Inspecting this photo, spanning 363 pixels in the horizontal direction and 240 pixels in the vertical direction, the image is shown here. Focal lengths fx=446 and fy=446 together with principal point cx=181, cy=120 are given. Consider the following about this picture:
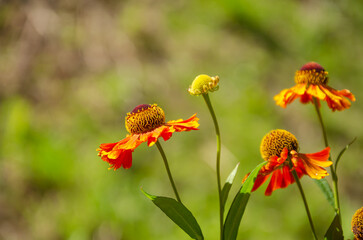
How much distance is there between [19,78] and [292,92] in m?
2.58

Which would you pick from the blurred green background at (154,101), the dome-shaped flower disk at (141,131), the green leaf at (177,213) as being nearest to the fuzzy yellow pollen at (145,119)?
the dome-shaped flower disk at (141,131)

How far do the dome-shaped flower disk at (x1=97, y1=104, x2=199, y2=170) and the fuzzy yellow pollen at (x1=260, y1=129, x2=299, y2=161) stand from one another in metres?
0.14

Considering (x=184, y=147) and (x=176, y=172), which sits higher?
(x=184, y=147)

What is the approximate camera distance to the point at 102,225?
89.0 inches

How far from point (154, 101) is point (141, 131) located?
6.42 ft

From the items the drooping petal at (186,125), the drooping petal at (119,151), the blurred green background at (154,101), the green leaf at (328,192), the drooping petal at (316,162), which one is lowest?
the green leaf at (328,192)

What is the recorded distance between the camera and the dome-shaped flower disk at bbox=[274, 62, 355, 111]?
0.86m

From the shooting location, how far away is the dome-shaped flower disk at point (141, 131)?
29.9 inches

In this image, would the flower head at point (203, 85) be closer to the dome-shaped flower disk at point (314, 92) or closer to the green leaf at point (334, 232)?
the dome-shaped flower disk at point (314, 92)

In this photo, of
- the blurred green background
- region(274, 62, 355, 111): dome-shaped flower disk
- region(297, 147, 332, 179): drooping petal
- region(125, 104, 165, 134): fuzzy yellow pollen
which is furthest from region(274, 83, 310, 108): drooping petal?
the blurred green background

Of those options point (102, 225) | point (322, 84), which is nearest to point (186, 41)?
point (102, 225)

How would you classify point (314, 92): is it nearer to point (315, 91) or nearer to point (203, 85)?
point (315, 91)

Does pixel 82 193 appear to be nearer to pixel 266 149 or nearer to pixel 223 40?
pixel 223 40

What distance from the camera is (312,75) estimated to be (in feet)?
3.06
